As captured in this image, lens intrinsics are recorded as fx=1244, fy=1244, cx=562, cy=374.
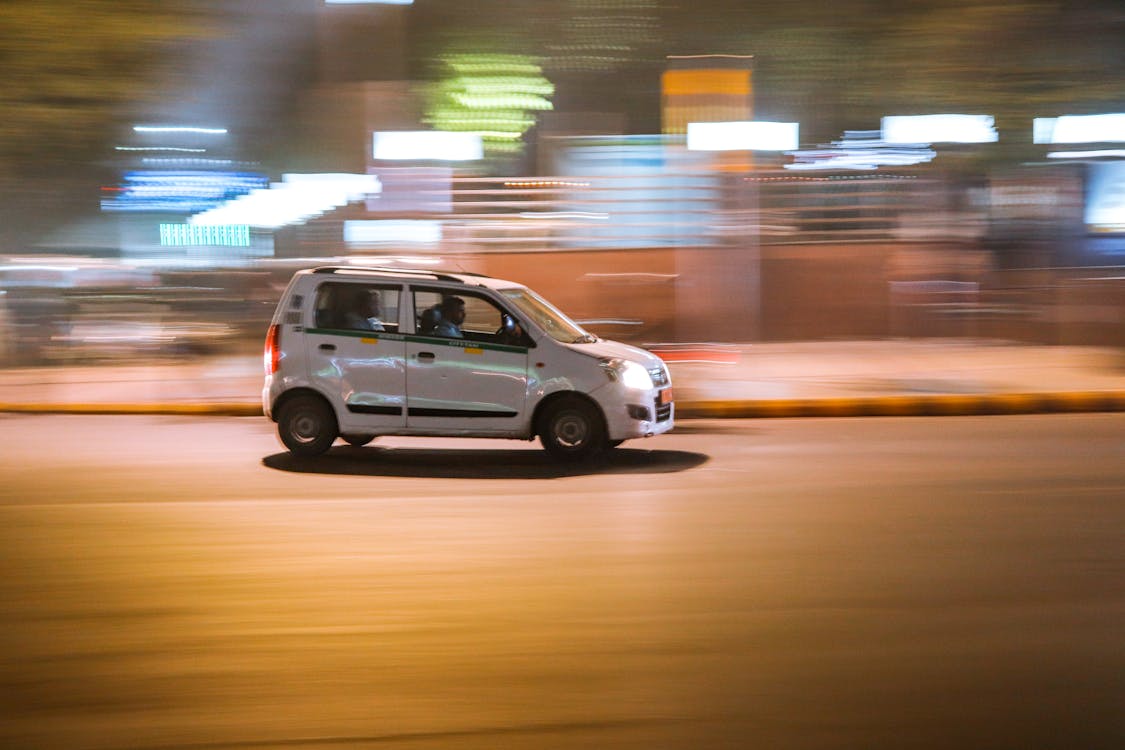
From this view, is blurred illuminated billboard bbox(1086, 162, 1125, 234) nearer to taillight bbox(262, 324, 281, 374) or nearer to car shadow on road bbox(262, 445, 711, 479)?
car shadow on road bbox(262, 445, 711, 479)

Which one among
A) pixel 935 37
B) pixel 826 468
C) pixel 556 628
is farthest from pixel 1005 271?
pixel 556 628

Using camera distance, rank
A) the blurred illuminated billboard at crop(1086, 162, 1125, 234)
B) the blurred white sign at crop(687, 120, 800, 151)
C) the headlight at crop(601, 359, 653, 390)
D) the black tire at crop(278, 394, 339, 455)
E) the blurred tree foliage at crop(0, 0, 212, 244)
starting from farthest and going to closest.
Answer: the blurred illuminated billboard at crop(1086, 162, 1125, 234) → the blurred white sign at crop(687, 120, 800, 151) → the blurred tree foliage at crop(0, 0, 212, 244) → the black tire at crop(278, 394, 339, 455) → the headlight at crop(601, 359, 653, 390)

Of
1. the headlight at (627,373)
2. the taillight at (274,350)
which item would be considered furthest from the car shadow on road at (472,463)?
the taillight at (274,350)

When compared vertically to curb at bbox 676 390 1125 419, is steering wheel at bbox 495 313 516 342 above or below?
above

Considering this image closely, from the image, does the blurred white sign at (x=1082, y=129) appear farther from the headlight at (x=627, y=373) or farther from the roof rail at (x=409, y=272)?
the roof rail at (x=409, y=272)

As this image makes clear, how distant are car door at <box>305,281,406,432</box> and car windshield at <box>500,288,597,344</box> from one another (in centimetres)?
100

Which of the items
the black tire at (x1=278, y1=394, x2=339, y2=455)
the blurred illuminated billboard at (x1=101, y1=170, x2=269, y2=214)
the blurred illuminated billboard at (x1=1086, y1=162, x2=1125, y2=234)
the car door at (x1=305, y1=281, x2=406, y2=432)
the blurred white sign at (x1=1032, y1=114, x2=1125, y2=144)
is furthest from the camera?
the blurred illuminated billboard at (x1=1086, y1=162, x2=1125, y2=234)

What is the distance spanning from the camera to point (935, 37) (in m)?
17.8

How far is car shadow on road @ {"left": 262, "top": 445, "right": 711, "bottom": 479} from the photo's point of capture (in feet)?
32.9

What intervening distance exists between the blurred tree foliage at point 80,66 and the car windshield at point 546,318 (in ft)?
30.5

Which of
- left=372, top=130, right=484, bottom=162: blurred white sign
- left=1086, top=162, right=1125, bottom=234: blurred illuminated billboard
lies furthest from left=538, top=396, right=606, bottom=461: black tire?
left=1086, top=162, right=1125, bottom=234: blurred illuminated billboard

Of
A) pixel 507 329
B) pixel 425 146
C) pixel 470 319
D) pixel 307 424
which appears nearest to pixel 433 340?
pixel 470 319

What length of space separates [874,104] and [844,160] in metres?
2.83

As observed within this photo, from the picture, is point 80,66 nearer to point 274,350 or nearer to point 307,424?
point 274,350
